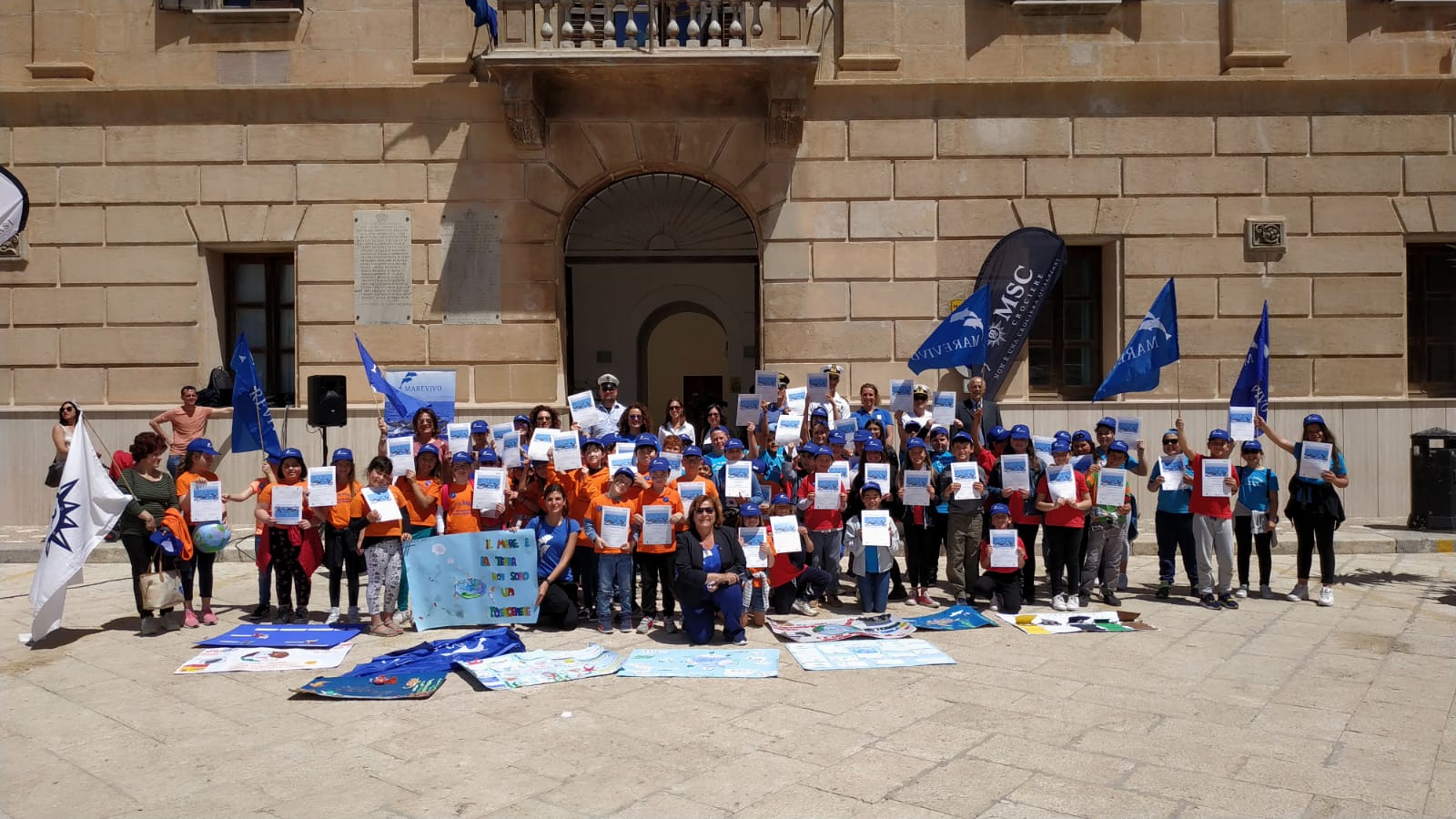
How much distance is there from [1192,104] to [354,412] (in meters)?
11.9

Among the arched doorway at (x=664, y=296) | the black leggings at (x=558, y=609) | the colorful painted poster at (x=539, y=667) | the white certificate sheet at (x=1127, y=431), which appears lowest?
the colorful painted poster at (x=539, y=667)

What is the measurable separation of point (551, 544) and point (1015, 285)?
7.73 m

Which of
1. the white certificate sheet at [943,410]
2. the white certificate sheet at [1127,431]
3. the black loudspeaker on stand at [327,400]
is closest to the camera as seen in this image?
the white certificate sheet at [1127,431]

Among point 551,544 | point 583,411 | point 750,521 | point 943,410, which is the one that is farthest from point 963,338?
point 551,544

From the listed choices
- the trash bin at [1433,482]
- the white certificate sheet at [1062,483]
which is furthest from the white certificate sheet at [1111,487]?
the trash bin at [1433,482]

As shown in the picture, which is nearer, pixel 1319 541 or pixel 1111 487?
pixel 1111 487

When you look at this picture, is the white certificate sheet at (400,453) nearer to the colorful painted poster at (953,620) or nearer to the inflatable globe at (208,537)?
the inflatable globe at (208,537)

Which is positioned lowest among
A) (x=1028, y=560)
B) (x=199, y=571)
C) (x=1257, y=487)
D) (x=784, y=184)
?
(x=1028, y=560)

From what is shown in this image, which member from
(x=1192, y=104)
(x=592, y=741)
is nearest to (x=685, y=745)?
(x=592, y=741)

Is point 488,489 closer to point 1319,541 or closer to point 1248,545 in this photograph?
point 1248,545

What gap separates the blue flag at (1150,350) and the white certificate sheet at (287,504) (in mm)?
7956

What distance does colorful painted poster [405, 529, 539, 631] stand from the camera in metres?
8.90

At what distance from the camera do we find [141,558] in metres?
8.80

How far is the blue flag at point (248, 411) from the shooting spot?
1220 cm
